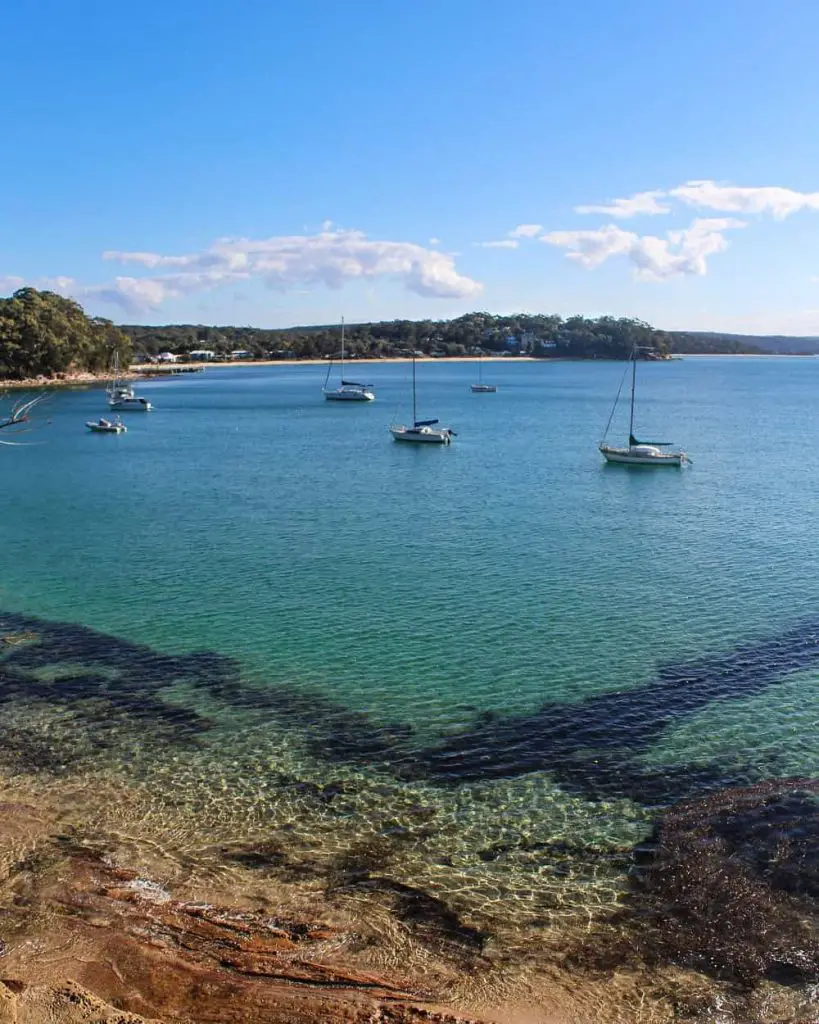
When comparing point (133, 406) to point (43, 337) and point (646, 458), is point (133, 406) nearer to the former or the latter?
point (43, 337)

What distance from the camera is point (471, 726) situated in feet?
69.9

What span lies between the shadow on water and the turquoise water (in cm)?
8

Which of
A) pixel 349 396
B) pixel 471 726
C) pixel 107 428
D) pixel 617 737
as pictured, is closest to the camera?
pixel 617 737

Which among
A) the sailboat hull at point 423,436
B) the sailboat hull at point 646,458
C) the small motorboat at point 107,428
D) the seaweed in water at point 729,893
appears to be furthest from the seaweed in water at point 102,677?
the small motorboat at point 107,428

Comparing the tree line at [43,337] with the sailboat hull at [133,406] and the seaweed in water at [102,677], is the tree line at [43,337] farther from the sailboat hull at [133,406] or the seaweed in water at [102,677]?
the seaweed in water at [102,677]

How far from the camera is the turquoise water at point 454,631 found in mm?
18094

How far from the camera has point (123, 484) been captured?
6172 cm

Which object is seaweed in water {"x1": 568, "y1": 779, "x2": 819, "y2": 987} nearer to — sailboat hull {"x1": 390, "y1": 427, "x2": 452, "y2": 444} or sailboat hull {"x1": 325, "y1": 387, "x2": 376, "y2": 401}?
sailboat hull {"x1": 390, "y1": 427, "x2": 452, "y2": 444}

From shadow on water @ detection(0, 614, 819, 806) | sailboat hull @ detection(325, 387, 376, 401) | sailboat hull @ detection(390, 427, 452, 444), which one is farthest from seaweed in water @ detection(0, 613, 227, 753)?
sailboat hull @ detection(325, 387, 376, 401)

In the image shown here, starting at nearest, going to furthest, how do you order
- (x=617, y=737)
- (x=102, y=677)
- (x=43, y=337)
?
(x=617, y=737) → (x=102, y=677) → (x=43, y=337)

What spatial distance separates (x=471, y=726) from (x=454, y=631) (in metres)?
7.16

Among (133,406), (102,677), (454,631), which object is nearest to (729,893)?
(454,631)

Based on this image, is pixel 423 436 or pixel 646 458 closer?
pixel 646 458

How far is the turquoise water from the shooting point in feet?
59.4
